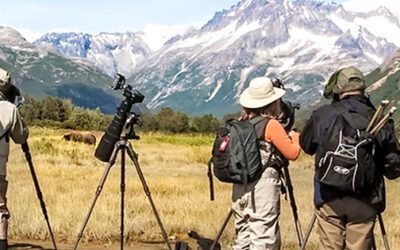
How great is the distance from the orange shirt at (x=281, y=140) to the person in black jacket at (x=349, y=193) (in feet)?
0.38

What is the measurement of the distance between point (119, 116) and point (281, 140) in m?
2.24

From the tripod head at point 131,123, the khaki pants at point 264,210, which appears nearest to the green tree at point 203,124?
the tripod head at point 131,123

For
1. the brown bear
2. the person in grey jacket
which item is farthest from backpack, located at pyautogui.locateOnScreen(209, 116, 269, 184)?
the brown bear

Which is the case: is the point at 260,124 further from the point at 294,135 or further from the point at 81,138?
the point at 81,138

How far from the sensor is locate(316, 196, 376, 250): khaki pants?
6547 mm

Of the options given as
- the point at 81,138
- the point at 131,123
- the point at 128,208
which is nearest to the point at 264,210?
the point at 131,123

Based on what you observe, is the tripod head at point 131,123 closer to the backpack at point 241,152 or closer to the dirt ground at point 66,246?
the backpack at point 241,152

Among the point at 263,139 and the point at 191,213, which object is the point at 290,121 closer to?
the point at 263,139

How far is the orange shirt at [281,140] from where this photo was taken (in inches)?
273

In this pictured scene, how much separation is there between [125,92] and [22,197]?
627 centimetres

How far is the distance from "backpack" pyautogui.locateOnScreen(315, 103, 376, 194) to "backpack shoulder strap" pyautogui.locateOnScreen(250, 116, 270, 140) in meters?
0.70

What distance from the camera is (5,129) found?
25.8 ft

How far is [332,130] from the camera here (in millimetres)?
6449

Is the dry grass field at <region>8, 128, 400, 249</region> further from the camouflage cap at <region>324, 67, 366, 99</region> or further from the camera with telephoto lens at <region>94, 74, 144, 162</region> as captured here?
the camouflage cap at <region>324, 67, 366, 99</region>
